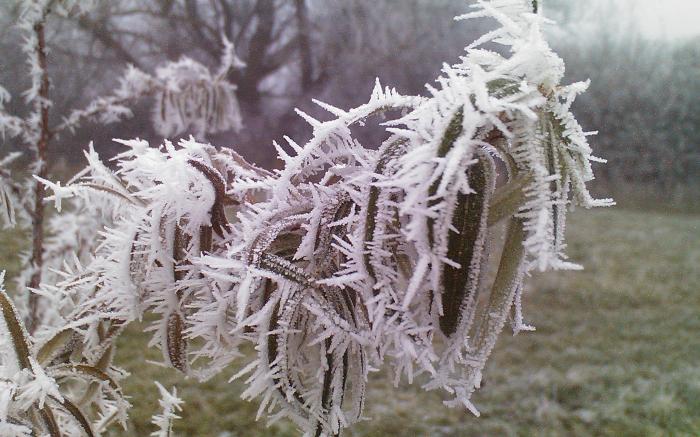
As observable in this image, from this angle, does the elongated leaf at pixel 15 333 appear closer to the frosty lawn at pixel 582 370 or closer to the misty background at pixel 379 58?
the frosty lawn at pixel 582 370

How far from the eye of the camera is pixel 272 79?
404 centimetres

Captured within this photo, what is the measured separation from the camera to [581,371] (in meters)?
3.05

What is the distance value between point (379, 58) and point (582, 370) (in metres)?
2.48

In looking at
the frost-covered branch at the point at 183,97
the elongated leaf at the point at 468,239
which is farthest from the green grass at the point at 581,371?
the elongated leaf at the point at 468,239

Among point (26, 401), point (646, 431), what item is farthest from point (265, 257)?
point (646, 431)

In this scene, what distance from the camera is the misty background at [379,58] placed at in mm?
3481

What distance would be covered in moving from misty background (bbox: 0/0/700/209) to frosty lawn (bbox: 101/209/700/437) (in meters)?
0.57

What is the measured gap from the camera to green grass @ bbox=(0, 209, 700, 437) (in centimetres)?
254

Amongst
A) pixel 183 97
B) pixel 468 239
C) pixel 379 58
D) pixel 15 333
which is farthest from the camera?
pixel 379 58

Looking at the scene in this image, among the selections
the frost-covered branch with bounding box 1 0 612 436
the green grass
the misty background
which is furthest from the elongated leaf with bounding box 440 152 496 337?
the misty background

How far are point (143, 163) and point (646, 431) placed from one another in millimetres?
2723

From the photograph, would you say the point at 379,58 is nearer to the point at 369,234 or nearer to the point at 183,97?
the point at 183,97

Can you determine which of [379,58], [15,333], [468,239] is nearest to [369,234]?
[468,239]

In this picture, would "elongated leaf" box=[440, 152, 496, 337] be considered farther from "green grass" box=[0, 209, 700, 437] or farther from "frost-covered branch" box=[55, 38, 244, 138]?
"green grass" box=[0, 209, 700, 437]
